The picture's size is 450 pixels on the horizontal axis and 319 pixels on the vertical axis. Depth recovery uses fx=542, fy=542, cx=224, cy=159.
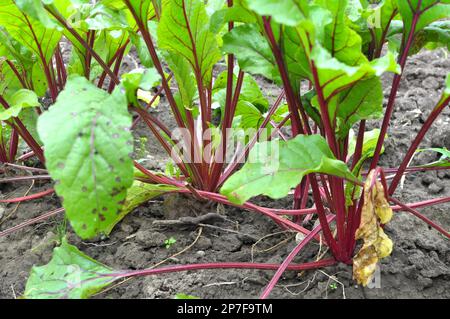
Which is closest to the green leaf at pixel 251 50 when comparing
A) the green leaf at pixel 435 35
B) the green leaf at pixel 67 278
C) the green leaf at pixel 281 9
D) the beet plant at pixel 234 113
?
the beet plant at pixel 234 113

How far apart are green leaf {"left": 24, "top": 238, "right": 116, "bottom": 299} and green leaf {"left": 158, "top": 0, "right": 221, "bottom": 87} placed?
62cm

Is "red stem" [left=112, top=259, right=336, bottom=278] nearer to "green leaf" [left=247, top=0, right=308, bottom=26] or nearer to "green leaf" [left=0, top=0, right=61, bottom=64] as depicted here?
"green leaf" [left=247, top=0, right=308, bottom=26]

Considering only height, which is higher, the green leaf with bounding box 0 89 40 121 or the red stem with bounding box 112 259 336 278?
the green leaf with bounding box 0 89 40 121

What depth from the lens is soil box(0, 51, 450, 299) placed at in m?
1.40

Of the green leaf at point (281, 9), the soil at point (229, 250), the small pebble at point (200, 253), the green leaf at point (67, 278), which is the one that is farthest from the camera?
the small pebble at point (200, 253)

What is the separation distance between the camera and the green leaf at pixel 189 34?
4.78 ft

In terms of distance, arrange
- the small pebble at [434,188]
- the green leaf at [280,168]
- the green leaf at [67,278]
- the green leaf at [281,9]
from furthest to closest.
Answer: the small pebble at [434,188] → the green leaf at [67,278] → the green leaf at [280,168] → the green leaf at [281,9]

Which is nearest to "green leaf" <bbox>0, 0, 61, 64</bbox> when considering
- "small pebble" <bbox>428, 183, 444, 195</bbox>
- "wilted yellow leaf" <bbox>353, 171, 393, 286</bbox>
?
"wilted yellow leaf" <bbox>353, 171, 393, 286</bbox>

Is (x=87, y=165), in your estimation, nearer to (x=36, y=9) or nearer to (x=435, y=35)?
(x=36, y=9)

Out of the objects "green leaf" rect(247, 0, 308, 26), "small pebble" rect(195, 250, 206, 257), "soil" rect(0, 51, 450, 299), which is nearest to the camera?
"green leaf" rect(247, 0, 308, 26)

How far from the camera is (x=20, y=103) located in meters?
1.45

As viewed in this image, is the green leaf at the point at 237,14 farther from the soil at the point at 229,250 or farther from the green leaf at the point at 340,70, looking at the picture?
the soil at the point at 229,250

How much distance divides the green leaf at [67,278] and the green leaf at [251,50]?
624 mm
